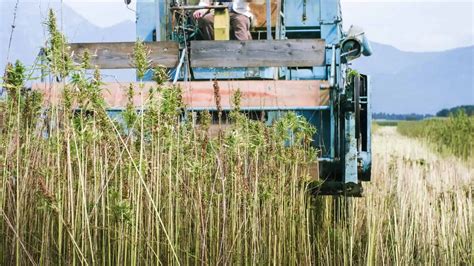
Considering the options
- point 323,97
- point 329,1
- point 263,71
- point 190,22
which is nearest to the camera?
point 323,97

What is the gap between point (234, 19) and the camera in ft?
23.9

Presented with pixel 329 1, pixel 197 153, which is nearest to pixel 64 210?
pixel 197 153

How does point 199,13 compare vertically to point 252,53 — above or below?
above

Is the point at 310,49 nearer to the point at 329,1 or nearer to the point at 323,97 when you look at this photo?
the point at 323,97

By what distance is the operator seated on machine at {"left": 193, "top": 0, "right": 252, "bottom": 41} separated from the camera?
7277mm

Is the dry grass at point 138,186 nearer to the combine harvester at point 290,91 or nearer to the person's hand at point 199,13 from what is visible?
the combine harvester at point 290,91

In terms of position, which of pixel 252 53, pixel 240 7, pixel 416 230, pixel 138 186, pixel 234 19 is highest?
pixel 240 7

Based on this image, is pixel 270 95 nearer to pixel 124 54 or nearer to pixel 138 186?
pixel 124 54

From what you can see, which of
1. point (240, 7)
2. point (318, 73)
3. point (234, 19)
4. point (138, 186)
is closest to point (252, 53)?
point (234, 19)

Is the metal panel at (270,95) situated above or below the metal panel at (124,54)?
below

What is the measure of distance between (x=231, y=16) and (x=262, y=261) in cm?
368

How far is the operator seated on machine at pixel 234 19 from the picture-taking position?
23.9ft

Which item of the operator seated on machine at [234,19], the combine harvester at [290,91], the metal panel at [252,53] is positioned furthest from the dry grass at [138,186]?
the operator seated on machine at [234,19]

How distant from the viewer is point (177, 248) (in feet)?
12.1
